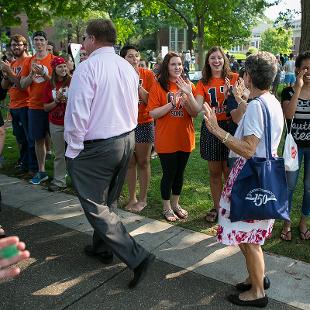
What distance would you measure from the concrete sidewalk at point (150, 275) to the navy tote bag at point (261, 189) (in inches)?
31.1

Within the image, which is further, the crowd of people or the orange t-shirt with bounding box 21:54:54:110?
the orange t-shirt with bounding box 21:54:54:110

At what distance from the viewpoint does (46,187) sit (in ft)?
18.2

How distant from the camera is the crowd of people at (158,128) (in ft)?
9.07

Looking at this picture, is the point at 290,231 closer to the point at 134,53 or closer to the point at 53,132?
the point at 134,53

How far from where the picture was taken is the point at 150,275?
3342 millimetres

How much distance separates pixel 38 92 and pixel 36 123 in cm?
45

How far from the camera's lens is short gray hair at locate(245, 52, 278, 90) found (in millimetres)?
2650

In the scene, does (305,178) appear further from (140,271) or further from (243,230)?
(140,271)

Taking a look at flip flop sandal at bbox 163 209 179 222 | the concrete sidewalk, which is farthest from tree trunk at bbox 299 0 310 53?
the concrete sidewalk

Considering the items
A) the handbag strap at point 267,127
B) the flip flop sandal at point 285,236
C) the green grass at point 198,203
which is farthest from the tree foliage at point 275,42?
the handbag strap at point 267,127

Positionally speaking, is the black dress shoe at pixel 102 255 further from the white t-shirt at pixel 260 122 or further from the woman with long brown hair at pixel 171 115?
the white t-shirt at pixel 260 122

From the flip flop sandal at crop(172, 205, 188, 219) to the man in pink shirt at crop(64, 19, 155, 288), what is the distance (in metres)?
1.36

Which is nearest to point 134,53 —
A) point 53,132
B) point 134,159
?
point 134,159

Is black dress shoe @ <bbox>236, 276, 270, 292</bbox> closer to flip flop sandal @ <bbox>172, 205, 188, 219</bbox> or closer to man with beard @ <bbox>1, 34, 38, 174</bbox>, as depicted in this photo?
flip flop sandal @ <bbox>172, 205, 188, 219</bbox>
